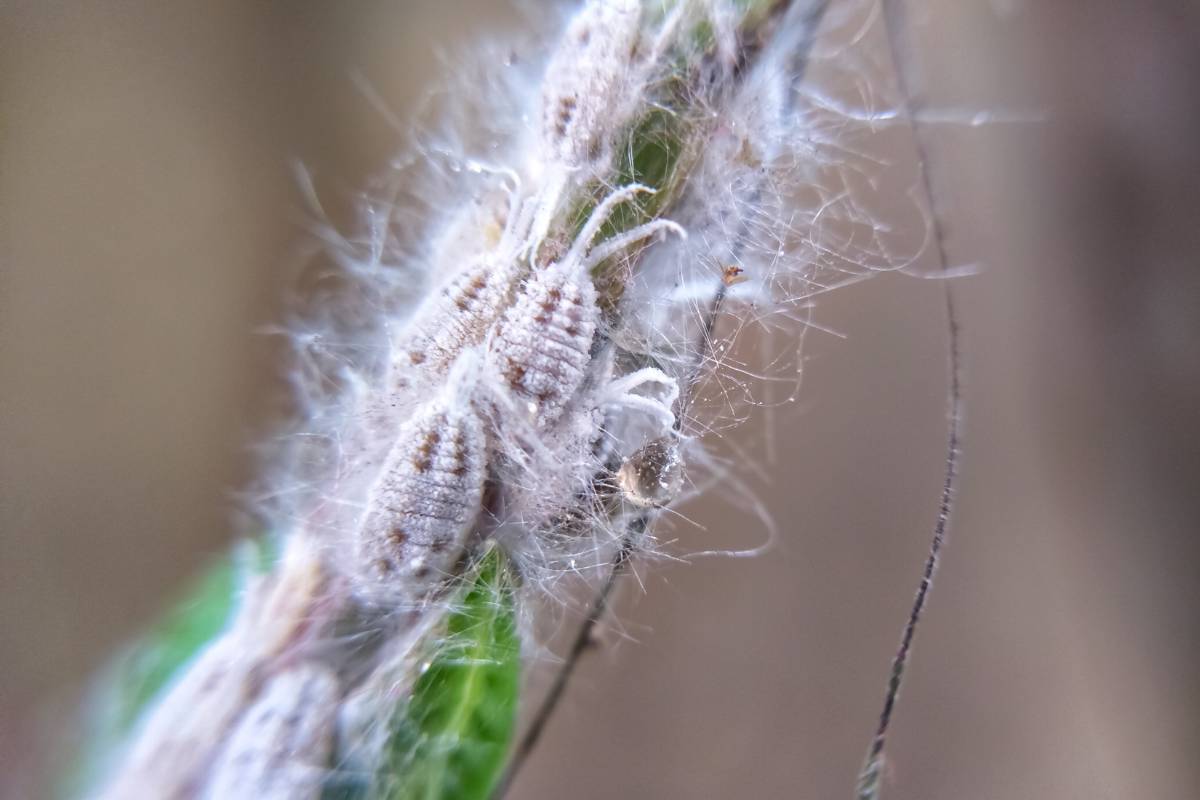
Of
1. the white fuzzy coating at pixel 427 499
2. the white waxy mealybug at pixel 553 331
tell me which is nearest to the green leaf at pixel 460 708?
the white fuzzy coating at pixel 427 499

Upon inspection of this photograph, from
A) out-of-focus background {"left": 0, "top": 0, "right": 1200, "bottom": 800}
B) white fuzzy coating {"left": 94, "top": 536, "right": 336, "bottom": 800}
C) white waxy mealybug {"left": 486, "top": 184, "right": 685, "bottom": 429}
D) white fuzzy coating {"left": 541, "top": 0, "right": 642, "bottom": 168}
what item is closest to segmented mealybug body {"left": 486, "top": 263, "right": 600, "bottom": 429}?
white waxy mealybug {"left": 486, "top": 184, "right": 685, "bottom": 429}

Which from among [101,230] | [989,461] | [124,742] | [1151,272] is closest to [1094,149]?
[1151,272]

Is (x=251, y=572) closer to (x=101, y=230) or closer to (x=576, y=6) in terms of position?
(x=576, y=6)

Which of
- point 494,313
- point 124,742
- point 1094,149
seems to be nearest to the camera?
point 494,313

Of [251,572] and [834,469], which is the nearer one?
[251,572]

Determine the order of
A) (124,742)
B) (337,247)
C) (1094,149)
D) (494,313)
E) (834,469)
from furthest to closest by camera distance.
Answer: (1094,149)
(834,469)
(337,247)
(124,742)
(494,313)

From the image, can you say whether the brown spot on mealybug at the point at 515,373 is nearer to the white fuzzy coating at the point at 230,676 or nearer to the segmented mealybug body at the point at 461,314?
the segmented mealybug body at the point at 461,314

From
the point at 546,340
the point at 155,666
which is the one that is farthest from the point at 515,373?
the point at 155,666

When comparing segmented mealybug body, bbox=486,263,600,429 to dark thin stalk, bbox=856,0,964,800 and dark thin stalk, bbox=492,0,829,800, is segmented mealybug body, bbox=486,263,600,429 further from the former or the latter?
dark thin stalk, bbox=856,0,964,800
